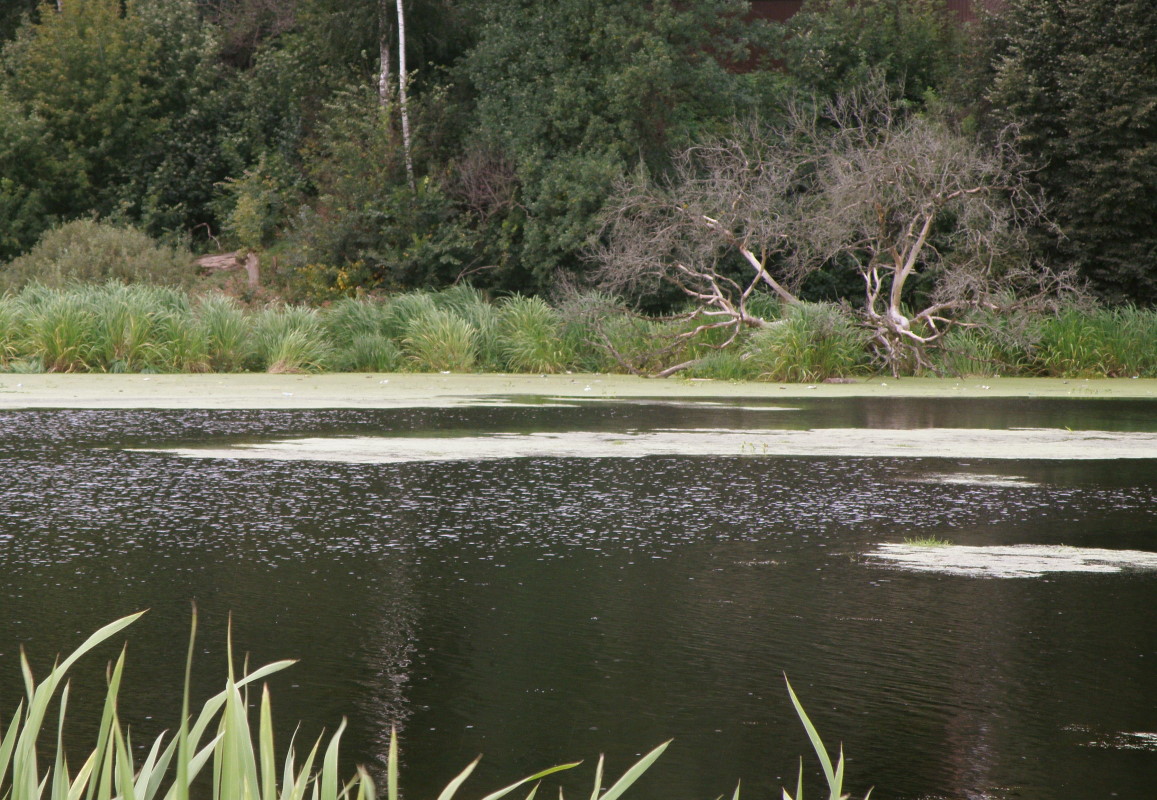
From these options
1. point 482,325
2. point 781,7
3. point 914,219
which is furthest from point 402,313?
point 781,7

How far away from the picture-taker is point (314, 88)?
105 ft

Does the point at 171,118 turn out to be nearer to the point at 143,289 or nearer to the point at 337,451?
the point at 143,289

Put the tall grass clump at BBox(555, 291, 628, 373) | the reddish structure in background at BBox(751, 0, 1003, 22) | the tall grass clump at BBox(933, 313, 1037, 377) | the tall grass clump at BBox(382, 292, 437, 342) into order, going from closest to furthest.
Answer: the tall grass clump at BBox(933, 313, 1037, 377), the tall grass clump at BBox(555, 291, 628, 373), the tall grass clump at BBox(382, 292, 437, 342), the reddish structure in background at BBox(751, 0, 1003, 22)

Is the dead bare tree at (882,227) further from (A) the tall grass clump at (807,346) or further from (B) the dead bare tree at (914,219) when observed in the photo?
(A) the tall grass clump at (807,346)

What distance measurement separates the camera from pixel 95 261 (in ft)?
89.5

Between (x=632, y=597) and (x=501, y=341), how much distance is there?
1624 centimetres

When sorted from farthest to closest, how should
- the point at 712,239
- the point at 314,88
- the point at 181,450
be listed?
the point at 314,88
the point at 712,239
the point at 181,450

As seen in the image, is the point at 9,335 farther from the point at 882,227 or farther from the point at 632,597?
the point at 632,597

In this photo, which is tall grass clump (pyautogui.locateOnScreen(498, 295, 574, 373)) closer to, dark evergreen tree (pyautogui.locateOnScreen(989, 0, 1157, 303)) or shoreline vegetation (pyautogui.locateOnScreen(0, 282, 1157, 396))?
shoreline vegetation (pyautogui.locateOnScreen(0, 282, 1157, 396))

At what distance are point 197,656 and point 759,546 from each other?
3.18m

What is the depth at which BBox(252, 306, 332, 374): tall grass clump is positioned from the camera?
2080cm

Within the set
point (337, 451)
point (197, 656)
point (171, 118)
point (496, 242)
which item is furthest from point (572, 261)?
point (197, 656)

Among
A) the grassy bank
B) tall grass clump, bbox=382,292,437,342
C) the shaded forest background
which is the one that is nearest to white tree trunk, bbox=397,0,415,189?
the shaded forest background

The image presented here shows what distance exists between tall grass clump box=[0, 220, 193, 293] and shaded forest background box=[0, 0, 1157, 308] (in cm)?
166
